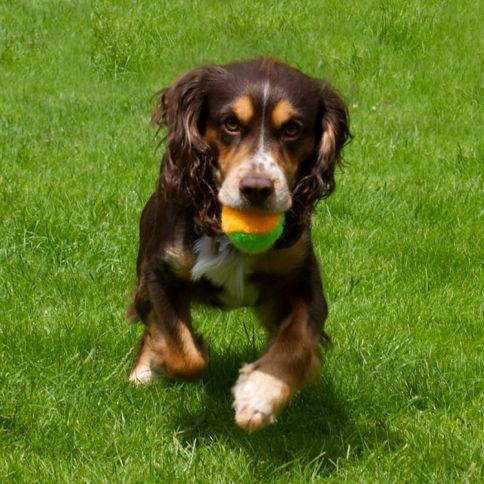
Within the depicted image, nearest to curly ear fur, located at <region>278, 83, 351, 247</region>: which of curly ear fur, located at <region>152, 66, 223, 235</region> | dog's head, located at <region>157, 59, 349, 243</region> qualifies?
dog's head, located at <region>157, 59, 349, 243</region>

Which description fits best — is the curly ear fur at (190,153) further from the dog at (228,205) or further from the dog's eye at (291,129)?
the dog's eye at (291,129)

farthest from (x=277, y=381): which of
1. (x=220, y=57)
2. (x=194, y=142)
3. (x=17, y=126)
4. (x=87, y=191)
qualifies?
(x=220, y=57)

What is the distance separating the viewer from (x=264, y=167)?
3.57 metres

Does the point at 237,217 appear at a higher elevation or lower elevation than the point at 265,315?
higher

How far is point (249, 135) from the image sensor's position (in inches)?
146

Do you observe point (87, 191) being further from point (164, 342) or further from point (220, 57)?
point (220, 57)

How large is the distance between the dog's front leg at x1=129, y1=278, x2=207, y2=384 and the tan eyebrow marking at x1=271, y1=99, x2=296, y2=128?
0.78 metres

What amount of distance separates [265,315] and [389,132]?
433cm

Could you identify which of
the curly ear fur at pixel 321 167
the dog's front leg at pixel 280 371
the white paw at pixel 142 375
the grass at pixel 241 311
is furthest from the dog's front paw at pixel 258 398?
the white paw at pixel 142 375

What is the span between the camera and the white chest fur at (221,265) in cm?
392

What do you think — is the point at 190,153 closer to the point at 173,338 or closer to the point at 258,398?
the point at 173,338

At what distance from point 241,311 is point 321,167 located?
125 cm

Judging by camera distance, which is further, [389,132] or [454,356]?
[389,132]

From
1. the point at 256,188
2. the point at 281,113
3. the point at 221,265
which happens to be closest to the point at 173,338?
the point at 221,265
